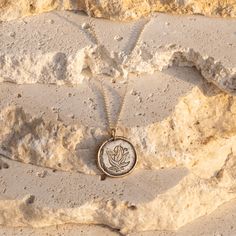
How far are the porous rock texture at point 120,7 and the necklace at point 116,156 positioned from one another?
0.42 metres

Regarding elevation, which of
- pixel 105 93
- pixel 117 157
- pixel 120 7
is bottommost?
pixel 117 157

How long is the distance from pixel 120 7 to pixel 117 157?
1.81 ft

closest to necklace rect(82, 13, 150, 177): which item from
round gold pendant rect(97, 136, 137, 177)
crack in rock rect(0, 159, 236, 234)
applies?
round gold pendant rect(97, 136, 137, 177)

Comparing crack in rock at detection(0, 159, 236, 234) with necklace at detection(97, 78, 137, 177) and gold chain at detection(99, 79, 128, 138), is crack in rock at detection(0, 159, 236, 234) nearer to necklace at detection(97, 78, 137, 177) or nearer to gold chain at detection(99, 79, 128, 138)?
necklace at detection(97, 78, 137, 177)

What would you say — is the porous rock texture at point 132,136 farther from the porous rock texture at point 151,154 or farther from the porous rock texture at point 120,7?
the porous rock texture at point 120,7

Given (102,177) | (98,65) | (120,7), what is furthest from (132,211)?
(120,7)

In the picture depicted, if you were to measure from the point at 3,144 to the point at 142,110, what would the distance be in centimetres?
52

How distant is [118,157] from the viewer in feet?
6.82

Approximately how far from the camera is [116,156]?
208 centimetres

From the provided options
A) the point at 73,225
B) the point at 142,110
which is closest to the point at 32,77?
the point at 142,110

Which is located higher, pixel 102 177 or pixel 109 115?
pixel 109 115

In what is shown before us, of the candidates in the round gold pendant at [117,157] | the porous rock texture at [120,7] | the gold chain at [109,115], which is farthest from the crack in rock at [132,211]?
the porous rock texture at [120,7]

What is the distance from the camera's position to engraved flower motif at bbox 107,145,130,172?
2074 millimetres

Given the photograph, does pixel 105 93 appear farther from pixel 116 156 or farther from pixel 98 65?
pixel 116 156
